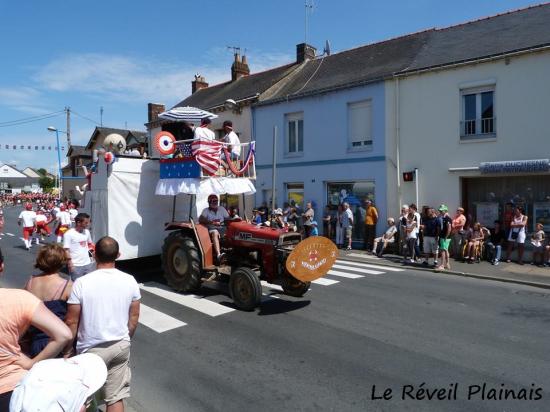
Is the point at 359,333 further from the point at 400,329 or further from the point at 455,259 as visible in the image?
the point at 455,259

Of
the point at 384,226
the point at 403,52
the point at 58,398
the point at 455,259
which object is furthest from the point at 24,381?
the point at 403,52

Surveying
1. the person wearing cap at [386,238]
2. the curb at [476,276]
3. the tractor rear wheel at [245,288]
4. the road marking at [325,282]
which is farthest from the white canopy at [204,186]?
the person wearing cap at [386,238]

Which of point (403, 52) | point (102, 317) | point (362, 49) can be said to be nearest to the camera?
point (102, 317)

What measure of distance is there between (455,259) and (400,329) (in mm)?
7186

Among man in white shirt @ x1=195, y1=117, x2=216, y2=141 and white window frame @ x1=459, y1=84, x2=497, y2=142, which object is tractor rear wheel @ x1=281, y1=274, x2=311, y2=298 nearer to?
man in white shirt @ x1=195, y1=117, x2=216, y2=141

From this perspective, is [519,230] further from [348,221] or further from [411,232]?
[348,221]

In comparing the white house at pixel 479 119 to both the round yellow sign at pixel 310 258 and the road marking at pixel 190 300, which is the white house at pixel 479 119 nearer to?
the round yellow sign at pixel 310 258

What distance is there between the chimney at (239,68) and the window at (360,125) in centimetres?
1109

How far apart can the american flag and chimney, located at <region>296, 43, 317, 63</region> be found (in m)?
14.4

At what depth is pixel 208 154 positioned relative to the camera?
25.4ft

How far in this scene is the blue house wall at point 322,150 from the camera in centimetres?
1441

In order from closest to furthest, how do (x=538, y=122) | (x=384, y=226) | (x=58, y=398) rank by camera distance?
(x=58, y=398) → (x=538, y=122) → (x=384, y=226)

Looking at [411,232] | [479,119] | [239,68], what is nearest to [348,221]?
[411,232]

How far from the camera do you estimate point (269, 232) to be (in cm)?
701
